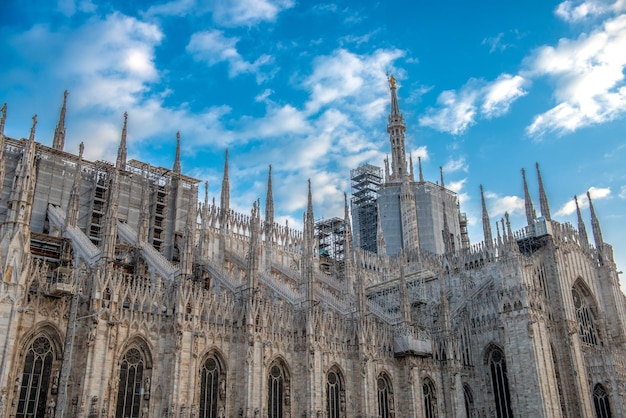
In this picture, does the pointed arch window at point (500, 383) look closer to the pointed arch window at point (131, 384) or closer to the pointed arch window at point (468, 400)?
the pointed arch window at point (468, 400)

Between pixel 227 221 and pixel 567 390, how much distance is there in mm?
31630

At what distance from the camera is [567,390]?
43562 mm

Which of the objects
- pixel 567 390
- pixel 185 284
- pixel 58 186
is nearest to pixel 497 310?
pixel 567 390

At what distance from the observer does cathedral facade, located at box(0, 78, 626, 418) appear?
26.8 m

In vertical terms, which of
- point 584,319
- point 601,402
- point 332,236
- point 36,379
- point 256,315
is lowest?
point 36,379

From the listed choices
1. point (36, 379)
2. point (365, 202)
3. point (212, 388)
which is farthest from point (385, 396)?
point (365, 202)

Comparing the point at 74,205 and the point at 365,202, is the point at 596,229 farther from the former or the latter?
the point at 74,205

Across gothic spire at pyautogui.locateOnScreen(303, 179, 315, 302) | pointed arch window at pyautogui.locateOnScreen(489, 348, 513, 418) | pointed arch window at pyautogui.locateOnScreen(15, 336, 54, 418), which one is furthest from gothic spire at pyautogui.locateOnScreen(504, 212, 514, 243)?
pointed arch window at pyautogui.locateOnScreen(15, 336, 54, 418)

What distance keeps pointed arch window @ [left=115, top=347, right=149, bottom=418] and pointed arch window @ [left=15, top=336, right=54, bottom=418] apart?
11.5ft

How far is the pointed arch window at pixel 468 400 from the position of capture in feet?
143

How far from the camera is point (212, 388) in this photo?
1265 inches

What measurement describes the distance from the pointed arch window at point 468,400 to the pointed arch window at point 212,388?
20.1 metres

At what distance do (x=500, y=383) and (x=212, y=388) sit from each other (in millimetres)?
22561

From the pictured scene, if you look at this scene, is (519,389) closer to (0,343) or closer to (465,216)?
(0,343)
